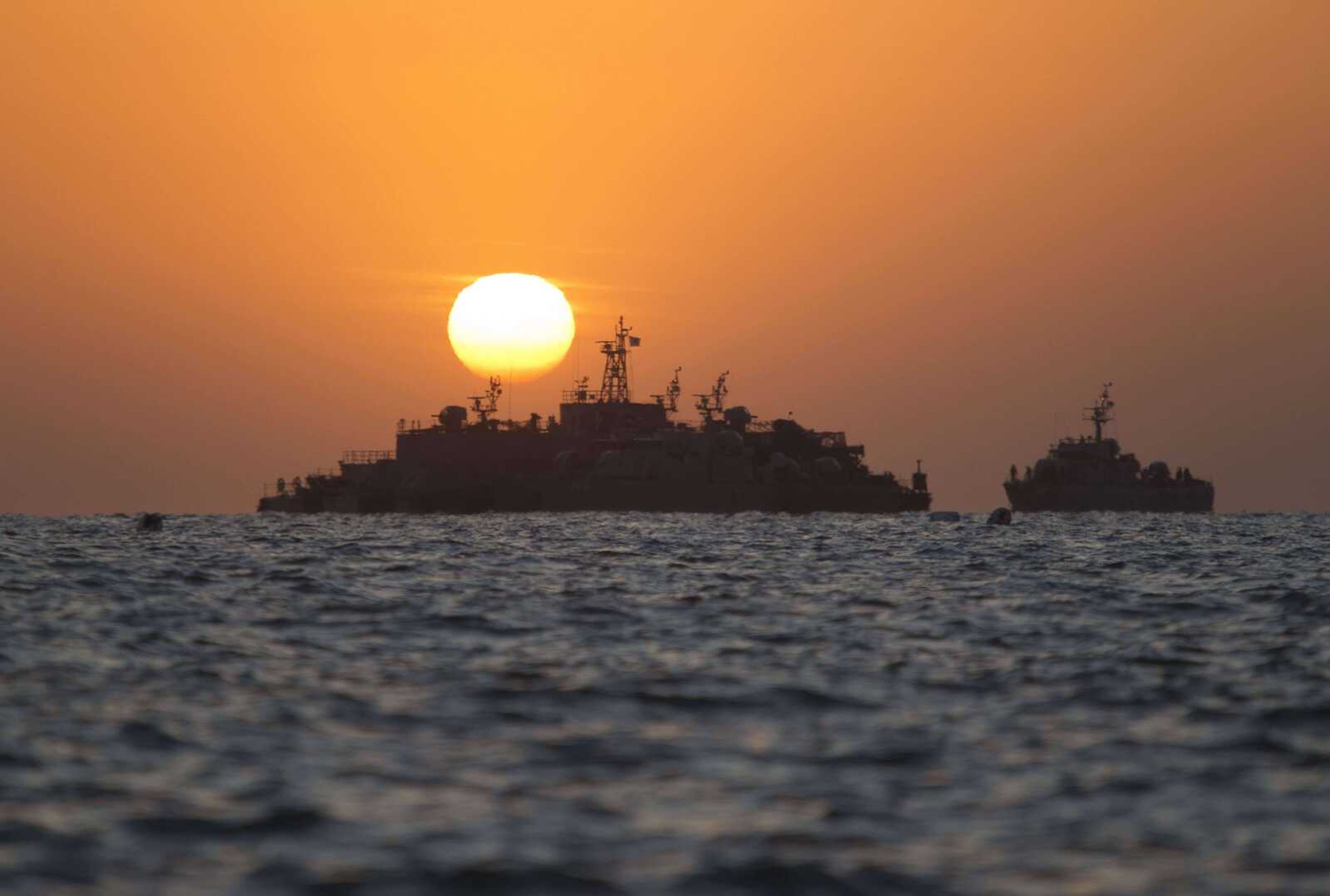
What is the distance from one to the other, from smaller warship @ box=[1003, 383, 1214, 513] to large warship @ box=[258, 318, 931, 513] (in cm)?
2351

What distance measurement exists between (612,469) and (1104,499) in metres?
65.2

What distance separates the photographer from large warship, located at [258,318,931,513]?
153 metres

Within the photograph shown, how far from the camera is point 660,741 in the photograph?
48.0 feet

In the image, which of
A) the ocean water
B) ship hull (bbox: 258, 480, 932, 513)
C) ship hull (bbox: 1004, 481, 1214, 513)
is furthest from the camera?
ship hull (bbox: 1004, 481, 1214, 513)

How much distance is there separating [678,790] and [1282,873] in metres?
4.41

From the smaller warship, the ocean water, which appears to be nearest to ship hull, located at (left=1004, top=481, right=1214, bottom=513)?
the smaller warship

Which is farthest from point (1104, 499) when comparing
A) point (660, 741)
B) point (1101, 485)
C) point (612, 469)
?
point (660, 741)

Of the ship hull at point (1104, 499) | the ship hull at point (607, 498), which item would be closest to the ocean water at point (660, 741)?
the ship hull at point (607, 498)

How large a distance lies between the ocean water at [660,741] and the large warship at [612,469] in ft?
392

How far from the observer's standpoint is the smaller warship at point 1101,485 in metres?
186

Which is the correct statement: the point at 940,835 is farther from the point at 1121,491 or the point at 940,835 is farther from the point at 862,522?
the point at 1121,491

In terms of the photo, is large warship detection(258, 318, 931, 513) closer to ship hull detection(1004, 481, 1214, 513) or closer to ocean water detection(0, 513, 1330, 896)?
ship hull detection(1004, 481, 1214, 513)

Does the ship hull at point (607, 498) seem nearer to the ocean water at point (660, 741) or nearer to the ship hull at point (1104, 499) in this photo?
the ship hull at point (1104, 499)

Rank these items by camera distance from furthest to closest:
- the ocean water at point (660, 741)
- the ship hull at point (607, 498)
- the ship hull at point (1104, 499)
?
1. the ship hull at point (1104, 499)
2. the ship hull at point (607, 498)
3. the ocean water at point (660, 741)
